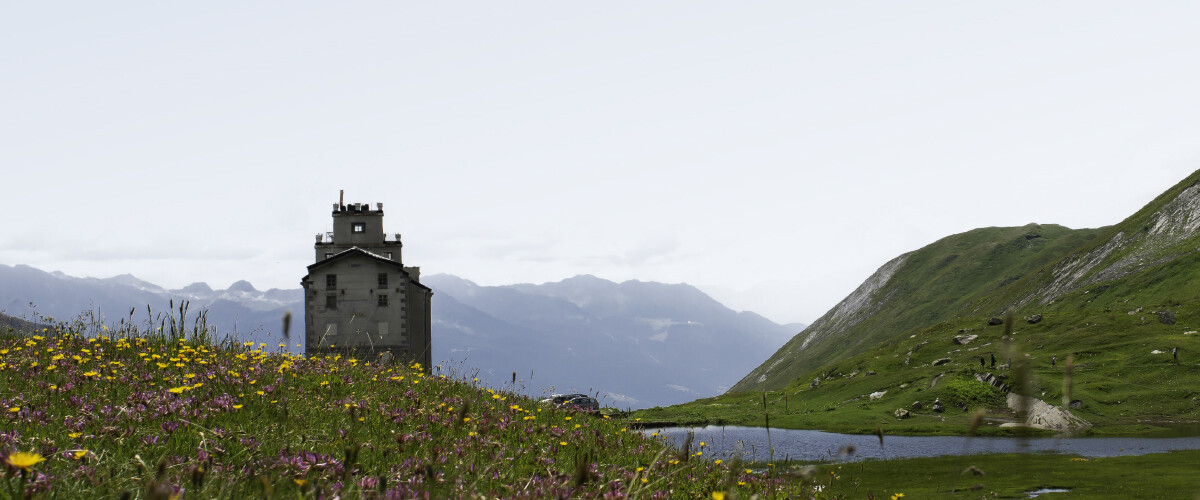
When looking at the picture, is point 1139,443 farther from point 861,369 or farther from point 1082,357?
point 861,369

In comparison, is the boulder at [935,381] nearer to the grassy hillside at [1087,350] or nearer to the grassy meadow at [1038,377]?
the grassy meadow at [1038,377]

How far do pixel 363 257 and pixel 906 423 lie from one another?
2175 inches

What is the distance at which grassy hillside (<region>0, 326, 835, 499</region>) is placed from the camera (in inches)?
230

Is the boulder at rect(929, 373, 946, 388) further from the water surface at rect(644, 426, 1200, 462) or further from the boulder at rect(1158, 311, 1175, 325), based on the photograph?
the boulder at rect(1158, 311, 1175, 325)

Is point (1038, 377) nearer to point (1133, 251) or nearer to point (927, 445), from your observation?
point (927, 445)

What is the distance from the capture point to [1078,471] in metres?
31.1

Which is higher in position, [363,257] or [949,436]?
[363,257]

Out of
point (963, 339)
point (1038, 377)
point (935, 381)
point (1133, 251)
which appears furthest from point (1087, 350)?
point (1133, 251)

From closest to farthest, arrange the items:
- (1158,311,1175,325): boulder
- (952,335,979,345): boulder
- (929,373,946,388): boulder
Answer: (929,373,946,388): boulder
(1158,311,1175,325): boulder
(952,335,979,345): boulder

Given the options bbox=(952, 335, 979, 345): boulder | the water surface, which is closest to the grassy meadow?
bbox=(952, 335, 979, 345): boulder

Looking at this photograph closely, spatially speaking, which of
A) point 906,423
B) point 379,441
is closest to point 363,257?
point 906,423

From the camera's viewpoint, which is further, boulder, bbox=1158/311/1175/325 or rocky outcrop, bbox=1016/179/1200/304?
rocky outcrop, bbox=1016/179/1200/304

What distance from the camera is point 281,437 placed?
7.86 m

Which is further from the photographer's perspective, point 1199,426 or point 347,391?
point 1199,426
